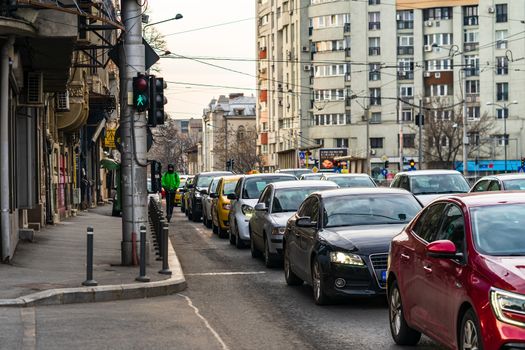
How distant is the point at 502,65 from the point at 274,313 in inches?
3222

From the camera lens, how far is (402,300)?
9.35 meters

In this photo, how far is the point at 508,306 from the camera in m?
6.77

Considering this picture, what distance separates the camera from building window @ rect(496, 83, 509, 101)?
9094cm

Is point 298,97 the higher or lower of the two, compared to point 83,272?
higher

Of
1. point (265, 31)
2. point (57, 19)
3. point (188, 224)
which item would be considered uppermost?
point (265, 31)

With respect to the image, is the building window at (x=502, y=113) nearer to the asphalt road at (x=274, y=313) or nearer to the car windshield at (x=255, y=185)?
the car windshield at (x=255, y=185)

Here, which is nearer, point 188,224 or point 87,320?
point 87,320

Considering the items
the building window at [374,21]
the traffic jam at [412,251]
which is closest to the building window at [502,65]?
the building window at [374,21]

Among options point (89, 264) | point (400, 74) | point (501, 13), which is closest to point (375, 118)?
point (400, 74)

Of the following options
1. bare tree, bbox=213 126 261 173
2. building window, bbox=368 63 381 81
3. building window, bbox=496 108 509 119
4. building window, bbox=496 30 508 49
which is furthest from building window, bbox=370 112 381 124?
bare tree, bbox=213 126 261 173

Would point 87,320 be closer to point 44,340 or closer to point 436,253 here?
point 44,340

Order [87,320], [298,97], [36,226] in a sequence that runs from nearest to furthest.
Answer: [87,320] < [36,226] < [298,97]

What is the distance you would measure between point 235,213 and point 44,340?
13.7 meters

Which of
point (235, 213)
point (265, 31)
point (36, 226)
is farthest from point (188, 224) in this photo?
point (265, 31)
